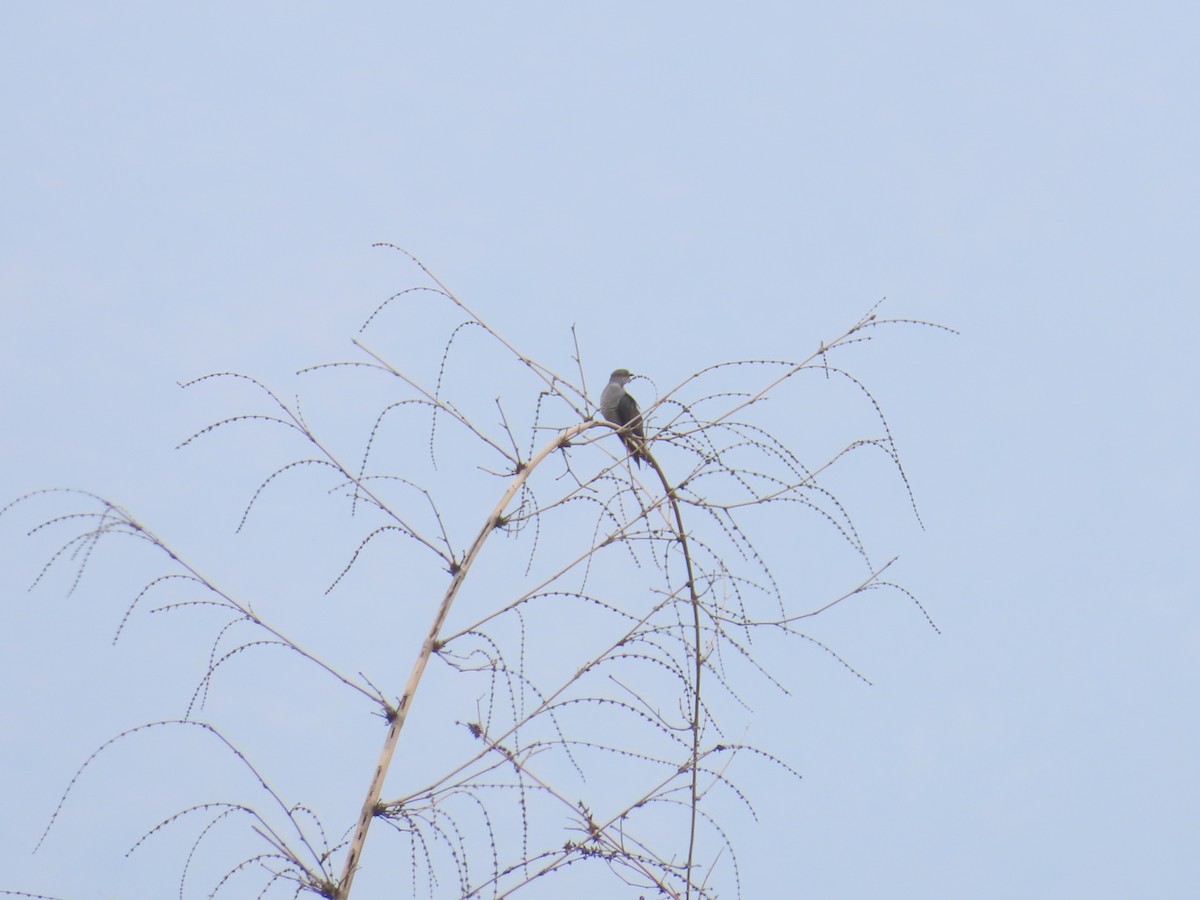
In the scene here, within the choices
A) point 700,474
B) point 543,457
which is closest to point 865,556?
point 700,474

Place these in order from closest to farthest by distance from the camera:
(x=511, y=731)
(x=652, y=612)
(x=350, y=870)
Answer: (x=350, y=870) → (x=511, y=731) → (x=652, y=612)

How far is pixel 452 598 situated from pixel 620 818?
46 centimetres

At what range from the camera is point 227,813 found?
1938 mm

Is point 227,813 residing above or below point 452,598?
below

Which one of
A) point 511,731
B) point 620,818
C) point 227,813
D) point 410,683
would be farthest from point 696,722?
point 227,813

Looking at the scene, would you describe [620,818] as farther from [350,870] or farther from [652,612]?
[350,870]

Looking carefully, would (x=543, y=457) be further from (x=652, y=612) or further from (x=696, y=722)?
(x=696, y=722)

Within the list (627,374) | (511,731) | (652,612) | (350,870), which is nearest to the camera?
(350,870)

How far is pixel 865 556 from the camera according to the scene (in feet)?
6.95

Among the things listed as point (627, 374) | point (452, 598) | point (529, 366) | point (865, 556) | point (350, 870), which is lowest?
point (350, 870)

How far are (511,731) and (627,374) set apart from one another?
144 inches

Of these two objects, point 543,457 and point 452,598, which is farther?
point 543,457

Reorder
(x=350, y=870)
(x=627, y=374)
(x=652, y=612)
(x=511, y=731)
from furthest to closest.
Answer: (x=627, y=374) → (x=652, y=612) → (x=511, y=731) → (x=350, y=870)

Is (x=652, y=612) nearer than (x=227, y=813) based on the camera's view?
No
